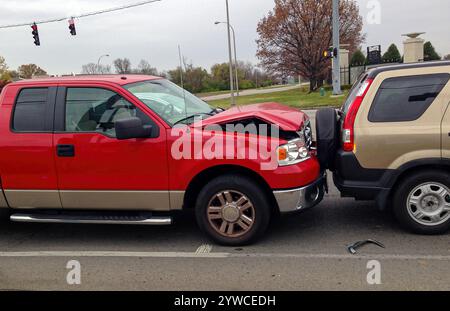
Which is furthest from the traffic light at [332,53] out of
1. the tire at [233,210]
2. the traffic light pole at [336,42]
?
the tire at [233,210]

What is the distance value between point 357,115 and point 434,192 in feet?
3.50

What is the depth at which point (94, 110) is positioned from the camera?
14.6 ft

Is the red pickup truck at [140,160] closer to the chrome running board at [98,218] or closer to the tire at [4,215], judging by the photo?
the chrome running board at [98,218]

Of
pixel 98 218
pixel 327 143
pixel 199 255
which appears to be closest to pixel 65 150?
pixel 98 218

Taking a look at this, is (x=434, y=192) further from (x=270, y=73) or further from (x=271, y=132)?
(x=270, y=73)

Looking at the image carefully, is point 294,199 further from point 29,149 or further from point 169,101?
point 29,149

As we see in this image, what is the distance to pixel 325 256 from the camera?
3973 mm

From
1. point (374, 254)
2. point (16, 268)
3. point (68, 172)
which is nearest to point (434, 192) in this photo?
point (374, 254)

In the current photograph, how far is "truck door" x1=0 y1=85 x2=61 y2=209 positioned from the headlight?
2.38m

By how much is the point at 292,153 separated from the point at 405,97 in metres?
1.30

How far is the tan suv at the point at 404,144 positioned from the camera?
4.12 meters

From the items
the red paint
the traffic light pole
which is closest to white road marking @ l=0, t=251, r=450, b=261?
the red paint

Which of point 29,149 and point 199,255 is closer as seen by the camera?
point 199,255
